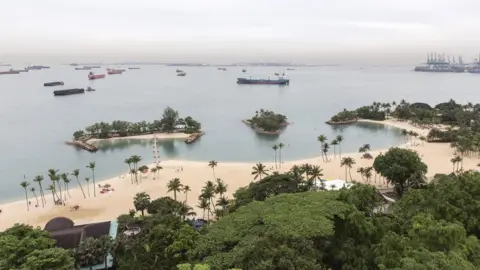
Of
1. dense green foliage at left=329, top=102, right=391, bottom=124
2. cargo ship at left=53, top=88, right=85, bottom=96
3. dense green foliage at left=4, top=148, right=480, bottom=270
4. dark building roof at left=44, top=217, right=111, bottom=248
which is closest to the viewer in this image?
dense green foliage at left=4, top=148, right=480, bottom=270

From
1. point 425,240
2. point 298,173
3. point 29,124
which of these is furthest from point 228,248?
point 29,124

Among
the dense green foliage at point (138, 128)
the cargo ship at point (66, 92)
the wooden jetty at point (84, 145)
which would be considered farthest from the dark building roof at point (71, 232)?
the cargo ship at point (66, 92)

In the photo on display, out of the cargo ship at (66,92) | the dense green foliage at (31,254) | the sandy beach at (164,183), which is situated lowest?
the sandy beach at (164,183)

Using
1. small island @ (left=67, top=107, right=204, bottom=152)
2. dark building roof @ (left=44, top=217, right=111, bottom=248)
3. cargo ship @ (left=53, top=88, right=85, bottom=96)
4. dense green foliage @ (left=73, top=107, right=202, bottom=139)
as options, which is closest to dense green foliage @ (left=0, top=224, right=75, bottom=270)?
dark building roof @ (left=44, top=217, right=111, bottom=248)

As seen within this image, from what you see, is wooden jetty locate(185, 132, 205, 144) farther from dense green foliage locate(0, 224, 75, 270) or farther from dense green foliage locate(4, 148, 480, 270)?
dense green foliage locate(0, 224, 75, 270)

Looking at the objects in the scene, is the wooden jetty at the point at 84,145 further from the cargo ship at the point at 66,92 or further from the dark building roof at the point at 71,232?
the cargo ship at the point at 66,92

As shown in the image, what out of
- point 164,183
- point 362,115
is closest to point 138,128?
point 164,183

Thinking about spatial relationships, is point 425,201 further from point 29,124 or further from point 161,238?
point 29,124

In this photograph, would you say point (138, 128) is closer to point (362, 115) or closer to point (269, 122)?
point (269, 122)
